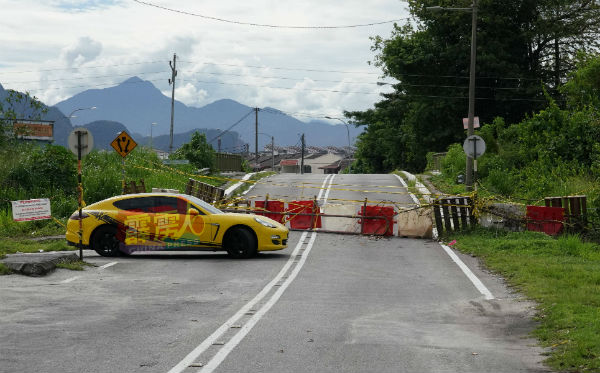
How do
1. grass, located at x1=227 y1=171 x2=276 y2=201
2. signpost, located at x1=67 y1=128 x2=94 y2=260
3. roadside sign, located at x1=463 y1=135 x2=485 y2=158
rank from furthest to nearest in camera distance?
grass, located at x1=227 y1=171 x2=276 y2=201, roadside sign, located at x1=463 y1=135 x2=485 y2=158, signpost, located at x1=67 y1=128 x2=94 y2=260

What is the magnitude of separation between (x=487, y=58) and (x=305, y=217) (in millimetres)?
27719

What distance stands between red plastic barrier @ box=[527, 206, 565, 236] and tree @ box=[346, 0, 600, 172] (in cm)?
2834

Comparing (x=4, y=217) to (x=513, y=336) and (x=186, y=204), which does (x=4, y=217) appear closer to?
(x=186, y=204)

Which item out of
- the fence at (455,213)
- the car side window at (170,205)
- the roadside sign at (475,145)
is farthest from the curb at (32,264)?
the roadside sign at (475,145)

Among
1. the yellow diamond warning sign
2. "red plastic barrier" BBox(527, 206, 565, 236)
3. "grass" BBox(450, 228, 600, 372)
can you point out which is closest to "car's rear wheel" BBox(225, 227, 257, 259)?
"grass" BBox(450, 228, 600, 372)

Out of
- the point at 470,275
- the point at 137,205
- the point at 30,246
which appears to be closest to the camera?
the point at 470,275

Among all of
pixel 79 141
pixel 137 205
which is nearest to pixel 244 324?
pixel 137 205

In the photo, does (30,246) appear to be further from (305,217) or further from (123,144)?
(305,217)

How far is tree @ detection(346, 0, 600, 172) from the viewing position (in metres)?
49.2

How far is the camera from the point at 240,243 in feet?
57.4

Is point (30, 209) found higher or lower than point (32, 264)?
higher

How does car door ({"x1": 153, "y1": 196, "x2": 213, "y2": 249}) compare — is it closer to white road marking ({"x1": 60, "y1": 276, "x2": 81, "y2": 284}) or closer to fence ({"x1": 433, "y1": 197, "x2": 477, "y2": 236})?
white road marking ({"x1": 60, "y1": 276, "x2": 81, "y2": 284})

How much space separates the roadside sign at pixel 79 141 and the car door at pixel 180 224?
193cm

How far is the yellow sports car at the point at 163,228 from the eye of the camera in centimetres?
1738
